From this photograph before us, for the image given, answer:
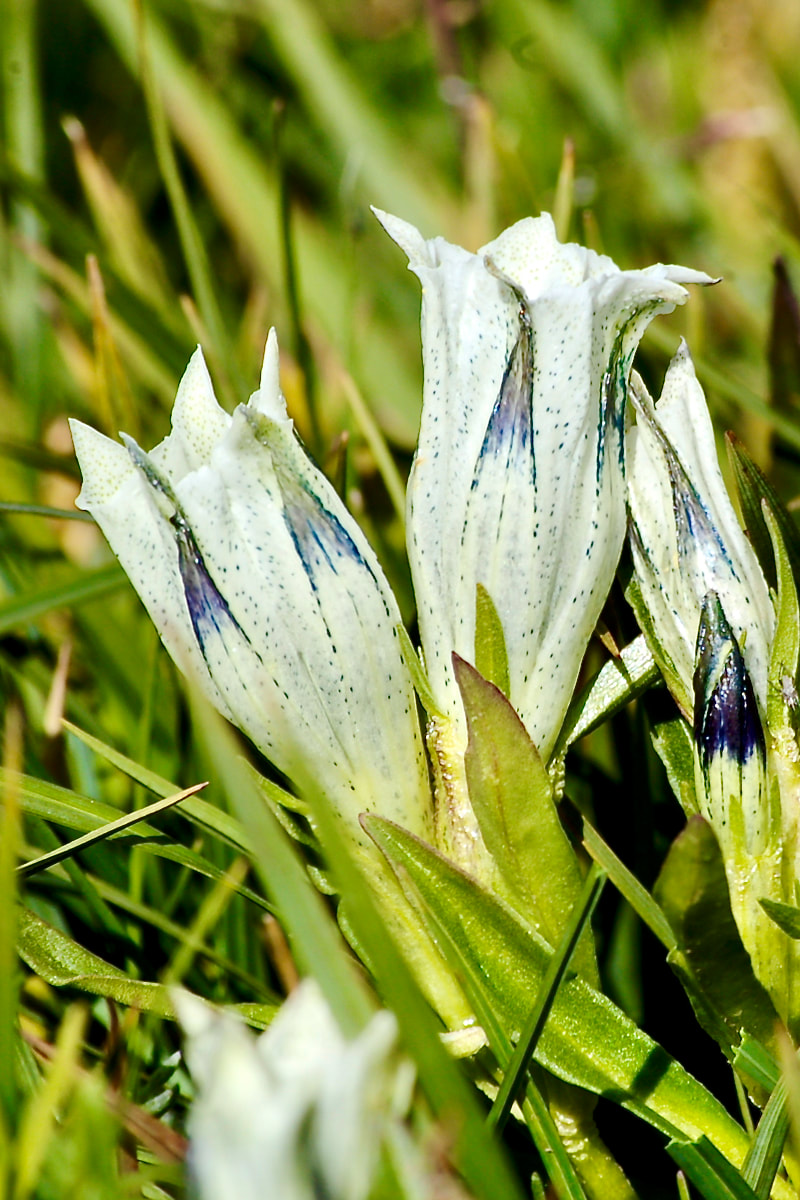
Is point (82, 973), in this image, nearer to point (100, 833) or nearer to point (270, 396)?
point (100, 833)

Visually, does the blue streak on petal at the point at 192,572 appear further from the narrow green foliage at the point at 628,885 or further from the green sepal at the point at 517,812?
the narrow green foliage at the point at 628,885

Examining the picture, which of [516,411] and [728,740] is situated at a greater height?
[516,411]

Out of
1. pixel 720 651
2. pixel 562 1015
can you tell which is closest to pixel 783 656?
pixel 720 651

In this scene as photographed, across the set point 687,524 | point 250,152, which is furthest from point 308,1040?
point 250,152

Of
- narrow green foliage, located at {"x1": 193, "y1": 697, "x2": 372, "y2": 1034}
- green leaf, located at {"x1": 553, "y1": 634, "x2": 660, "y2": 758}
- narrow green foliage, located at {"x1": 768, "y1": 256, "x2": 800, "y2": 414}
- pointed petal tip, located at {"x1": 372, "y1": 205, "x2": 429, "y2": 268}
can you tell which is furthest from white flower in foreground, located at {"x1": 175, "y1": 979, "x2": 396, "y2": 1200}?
narrow green foliage, located at {"x1": 768, "y1": 256, "x2": 800, "y2": 414}

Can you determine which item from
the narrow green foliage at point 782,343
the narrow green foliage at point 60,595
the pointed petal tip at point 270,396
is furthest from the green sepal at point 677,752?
the narrow green foliage at point 782,343

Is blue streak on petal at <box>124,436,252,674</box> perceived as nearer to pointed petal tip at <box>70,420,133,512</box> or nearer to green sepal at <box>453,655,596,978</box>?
pointed petal tip at <box>70,420,133,512</box>

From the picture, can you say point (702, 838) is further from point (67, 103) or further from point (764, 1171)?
point (67, 103)
